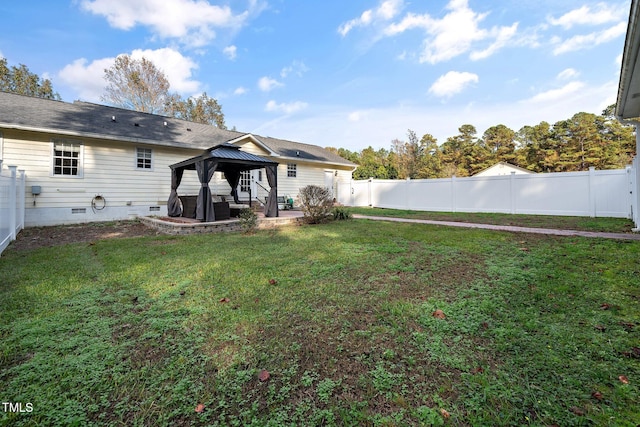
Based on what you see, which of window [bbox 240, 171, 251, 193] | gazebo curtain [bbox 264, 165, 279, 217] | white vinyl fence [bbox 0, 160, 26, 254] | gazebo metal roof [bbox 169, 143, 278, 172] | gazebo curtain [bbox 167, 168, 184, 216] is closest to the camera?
white vinyl fence [bbox 0, 160, 26, 254]

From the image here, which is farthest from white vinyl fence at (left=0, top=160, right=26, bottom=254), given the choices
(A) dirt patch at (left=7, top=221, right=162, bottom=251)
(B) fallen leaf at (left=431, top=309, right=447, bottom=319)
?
(B) fallen leaf at (left=431, top=309, right=447, bottom=319)

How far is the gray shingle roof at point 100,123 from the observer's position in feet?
30.9

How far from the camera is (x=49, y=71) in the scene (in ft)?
71.4

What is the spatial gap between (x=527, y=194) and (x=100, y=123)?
684 inches

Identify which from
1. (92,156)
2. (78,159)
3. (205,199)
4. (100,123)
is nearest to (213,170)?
(205,199)

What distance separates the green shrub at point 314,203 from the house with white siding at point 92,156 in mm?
5927

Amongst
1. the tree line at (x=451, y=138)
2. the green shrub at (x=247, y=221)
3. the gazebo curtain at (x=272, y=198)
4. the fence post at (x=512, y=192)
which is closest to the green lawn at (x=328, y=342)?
the green shrub at (x=247, y=221)

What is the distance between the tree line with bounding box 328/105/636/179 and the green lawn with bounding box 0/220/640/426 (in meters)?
26.2

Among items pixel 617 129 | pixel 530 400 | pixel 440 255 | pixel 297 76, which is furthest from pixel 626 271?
pixel 617 129

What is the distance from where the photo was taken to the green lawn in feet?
5.29

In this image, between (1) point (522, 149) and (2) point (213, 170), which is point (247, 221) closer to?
(2) point (213, 170)

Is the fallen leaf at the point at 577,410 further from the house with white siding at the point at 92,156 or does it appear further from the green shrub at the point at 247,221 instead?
the house with white siding at the point at 92,156

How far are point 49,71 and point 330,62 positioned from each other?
22.7m

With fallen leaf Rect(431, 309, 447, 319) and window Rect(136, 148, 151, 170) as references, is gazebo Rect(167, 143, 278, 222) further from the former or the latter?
fallen leaf Rect(431, 309, 447, 319)
